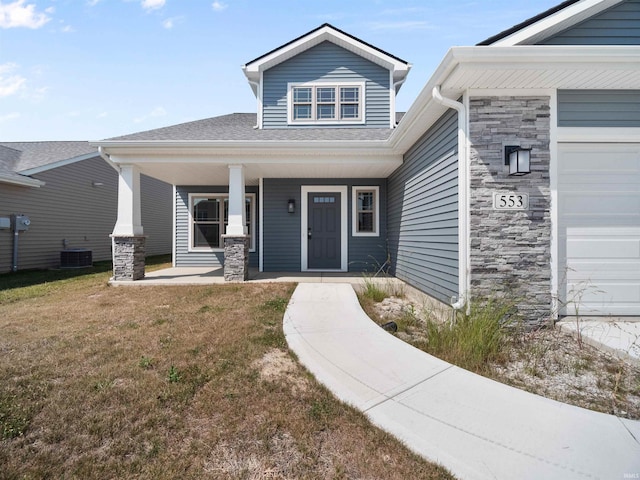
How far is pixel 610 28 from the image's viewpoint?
13.1 feet

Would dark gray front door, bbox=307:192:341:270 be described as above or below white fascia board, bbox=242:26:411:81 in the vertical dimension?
below

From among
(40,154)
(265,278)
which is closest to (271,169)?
(265,278)

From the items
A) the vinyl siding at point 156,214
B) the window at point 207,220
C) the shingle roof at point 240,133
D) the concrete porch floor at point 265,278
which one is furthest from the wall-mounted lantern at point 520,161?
the vinyl siding at point 156,214

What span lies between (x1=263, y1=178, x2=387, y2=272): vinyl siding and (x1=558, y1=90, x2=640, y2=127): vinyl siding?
186 inches

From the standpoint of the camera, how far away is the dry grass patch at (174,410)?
5.23 feet

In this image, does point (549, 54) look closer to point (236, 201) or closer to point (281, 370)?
point (281, 370)

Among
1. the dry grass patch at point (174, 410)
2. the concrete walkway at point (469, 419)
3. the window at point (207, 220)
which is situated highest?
the window at point (207, 220)

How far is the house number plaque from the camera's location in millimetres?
3832

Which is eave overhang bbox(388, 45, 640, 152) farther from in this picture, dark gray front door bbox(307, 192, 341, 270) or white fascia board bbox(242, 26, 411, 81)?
white fascia board bbox(242, 26, 411, 81)

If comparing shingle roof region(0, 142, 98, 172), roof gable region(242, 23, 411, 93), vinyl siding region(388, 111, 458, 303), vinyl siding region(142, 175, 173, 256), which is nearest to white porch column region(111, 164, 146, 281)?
roof gable region(242, 23, 411, 93)

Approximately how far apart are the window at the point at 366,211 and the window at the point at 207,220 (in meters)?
4.12

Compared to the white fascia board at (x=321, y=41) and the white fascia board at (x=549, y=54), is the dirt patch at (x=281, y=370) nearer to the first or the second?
the white fascia board at (x=549, y=54)

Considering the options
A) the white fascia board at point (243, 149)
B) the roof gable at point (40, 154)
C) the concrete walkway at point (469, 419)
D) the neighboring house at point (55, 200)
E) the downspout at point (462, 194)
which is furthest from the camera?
the roof gable at point (40, 154)

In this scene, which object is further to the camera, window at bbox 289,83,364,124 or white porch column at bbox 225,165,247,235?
window at bbox 289,83,364,124
